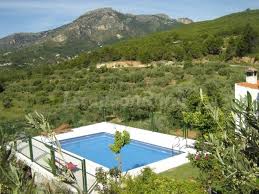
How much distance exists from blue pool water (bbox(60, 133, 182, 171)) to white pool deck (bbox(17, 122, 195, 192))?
0.22m

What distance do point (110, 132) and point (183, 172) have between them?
24.0ft

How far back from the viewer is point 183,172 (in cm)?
1237

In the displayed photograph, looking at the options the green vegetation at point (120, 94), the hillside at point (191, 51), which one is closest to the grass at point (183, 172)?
the green vegetation at point (120, 94)

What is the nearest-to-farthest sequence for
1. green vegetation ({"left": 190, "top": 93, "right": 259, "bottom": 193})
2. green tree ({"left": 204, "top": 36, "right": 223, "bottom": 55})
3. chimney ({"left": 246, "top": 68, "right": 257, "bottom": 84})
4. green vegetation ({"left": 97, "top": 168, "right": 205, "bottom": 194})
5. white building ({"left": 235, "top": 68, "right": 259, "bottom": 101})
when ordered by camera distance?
1. green vegetation ({"left": 190, "top": 93, "right": 259, "bottom": 193})
2. green vegetation ({"left": 97, "top": 168, "right": 205, "bottom": 194})
3. white building ({"left": 235, "top": 68, "right": 259, "bottom": 101})
4. chimney ({"left": 246, "top": 68, "right": 257, "bottom": 84})
5. green tree ({"left": 204, "top": 36, "right": 223, "bottom": 55})

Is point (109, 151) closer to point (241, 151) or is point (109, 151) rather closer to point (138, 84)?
point (241, 151)

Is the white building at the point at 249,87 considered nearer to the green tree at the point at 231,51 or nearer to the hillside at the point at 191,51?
the hillside at the point at 191,51

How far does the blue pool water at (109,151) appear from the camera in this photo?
15751 mm

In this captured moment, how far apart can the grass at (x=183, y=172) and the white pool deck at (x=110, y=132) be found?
28 cm

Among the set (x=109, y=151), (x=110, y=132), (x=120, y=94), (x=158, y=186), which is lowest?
(x=109, y=151)

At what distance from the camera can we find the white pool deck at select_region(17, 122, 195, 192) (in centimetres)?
1265

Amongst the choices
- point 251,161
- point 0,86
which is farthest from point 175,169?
point 0,86

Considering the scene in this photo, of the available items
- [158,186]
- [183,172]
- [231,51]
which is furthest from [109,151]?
[231,51]

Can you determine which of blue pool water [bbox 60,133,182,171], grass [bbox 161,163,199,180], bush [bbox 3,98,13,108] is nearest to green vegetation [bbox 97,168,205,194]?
grass [bbox 161,163,199,180]

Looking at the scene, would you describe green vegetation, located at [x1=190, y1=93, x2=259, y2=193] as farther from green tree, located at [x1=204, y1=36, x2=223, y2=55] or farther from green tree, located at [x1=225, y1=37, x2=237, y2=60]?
green tree, located at [x1=204, y1=36, x2=223, y2=55]
